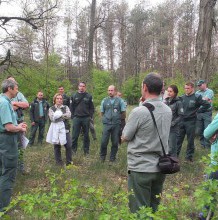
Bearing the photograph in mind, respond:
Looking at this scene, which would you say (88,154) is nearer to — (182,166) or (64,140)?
(64,140)

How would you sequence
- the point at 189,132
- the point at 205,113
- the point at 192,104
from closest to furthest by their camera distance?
the point at 192,104, the point at 189,132, the point at 205,113

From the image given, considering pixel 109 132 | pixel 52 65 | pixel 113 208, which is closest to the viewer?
pixel 113 208

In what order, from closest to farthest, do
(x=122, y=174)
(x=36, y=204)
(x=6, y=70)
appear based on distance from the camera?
(x=36, y=204)
(x=122, y=174)
(x=6, y=70)

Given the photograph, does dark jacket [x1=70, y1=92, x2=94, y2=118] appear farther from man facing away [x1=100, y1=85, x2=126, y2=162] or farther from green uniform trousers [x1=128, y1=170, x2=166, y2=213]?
green uniform trousers [x1=128, y1=170, x2=166, y2=213]

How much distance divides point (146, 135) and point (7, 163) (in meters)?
2.18

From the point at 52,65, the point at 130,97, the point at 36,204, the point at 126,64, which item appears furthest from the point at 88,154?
the point at 126,64

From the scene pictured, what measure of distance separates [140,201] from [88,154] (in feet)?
16.8

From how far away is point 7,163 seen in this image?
161 inches

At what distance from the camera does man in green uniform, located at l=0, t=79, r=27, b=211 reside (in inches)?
157

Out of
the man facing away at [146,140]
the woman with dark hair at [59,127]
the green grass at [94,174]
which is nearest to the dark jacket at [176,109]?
the green grass at [94,174]

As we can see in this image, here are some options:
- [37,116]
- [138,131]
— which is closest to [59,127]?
[37,116]

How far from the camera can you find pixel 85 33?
Result: 39.7 meters

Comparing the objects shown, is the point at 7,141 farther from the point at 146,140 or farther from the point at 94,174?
the point at 94,174

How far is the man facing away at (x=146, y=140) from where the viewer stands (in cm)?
304
